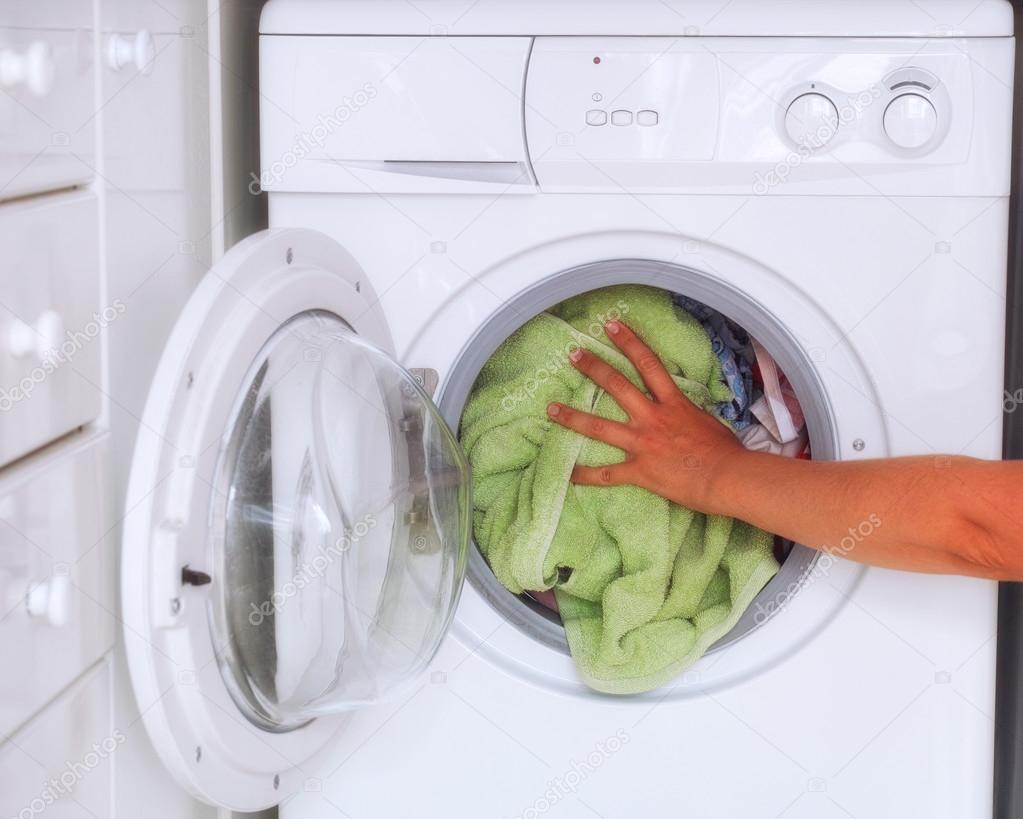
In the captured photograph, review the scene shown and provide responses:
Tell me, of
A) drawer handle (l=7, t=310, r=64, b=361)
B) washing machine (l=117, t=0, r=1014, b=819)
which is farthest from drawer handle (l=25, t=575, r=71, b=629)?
washing machine (l=117, t=0, r=1014, b=819)

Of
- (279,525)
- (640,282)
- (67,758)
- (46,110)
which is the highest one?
(46,110)

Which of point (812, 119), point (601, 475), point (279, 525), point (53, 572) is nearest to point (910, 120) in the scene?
point (812, 119)

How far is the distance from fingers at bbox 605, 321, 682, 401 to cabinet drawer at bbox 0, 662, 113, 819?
0.59 m

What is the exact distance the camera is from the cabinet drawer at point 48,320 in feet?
2.05

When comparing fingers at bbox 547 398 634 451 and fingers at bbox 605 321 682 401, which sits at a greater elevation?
fingers at bbox 605 321 682 401

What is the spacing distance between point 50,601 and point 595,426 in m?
0.59

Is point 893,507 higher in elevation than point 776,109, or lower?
lower

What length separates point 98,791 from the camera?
76cm

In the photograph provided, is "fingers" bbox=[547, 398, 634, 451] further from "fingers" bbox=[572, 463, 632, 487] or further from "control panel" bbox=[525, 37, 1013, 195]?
"control panel" bbox=[525, 37, 1013, 195]

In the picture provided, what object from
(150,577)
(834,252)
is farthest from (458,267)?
(150,577)

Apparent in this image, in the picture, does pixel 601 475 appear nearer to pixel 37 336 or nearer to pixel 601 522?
pixel 601 522

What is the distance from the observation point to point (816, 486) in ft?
3.13

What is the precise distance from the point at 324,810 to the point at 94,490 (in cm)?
50

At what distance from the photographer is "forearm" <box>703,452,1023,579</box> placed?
85 cm
